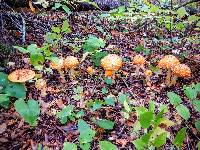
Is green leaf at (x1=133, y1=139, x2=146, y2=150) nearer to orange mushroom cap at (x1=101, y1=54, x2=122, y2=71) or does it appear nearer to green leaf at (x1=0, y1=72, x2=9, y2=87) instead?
orange mushroom cap at (x1=101, y1=54, x2=122, y2=71)

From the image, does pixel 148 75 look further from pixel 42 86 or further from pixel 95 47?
pixel 42 86

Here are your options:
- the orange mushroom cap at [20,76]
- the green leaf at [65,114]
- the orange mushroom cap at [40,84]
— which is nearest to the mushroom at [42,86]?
the orange mushroom cap at [40,84]

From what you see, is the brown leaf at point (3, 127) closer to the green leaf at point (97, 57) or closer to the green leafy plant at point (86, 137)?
the green leafy plant at point (86, 137)

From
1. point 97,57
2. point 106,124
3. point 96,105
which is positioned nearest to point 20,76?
point 96,105

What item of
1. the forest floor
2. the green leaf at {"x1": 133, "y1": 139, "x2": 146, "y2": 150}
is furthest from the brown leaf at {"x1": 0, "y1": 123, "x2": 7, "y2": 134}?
the green leaf at {"x1": 133, "y1": 139, "x2": 146, "y2": 150}

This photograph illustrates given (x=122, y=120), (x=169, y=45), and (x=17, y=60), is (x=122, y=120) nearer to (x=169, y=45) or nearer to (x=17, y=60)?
(x=17, y=60)

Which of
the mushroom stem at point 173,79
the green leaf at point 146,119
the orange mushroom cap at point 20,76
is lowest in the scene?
the mushroom stem at point 173,79
